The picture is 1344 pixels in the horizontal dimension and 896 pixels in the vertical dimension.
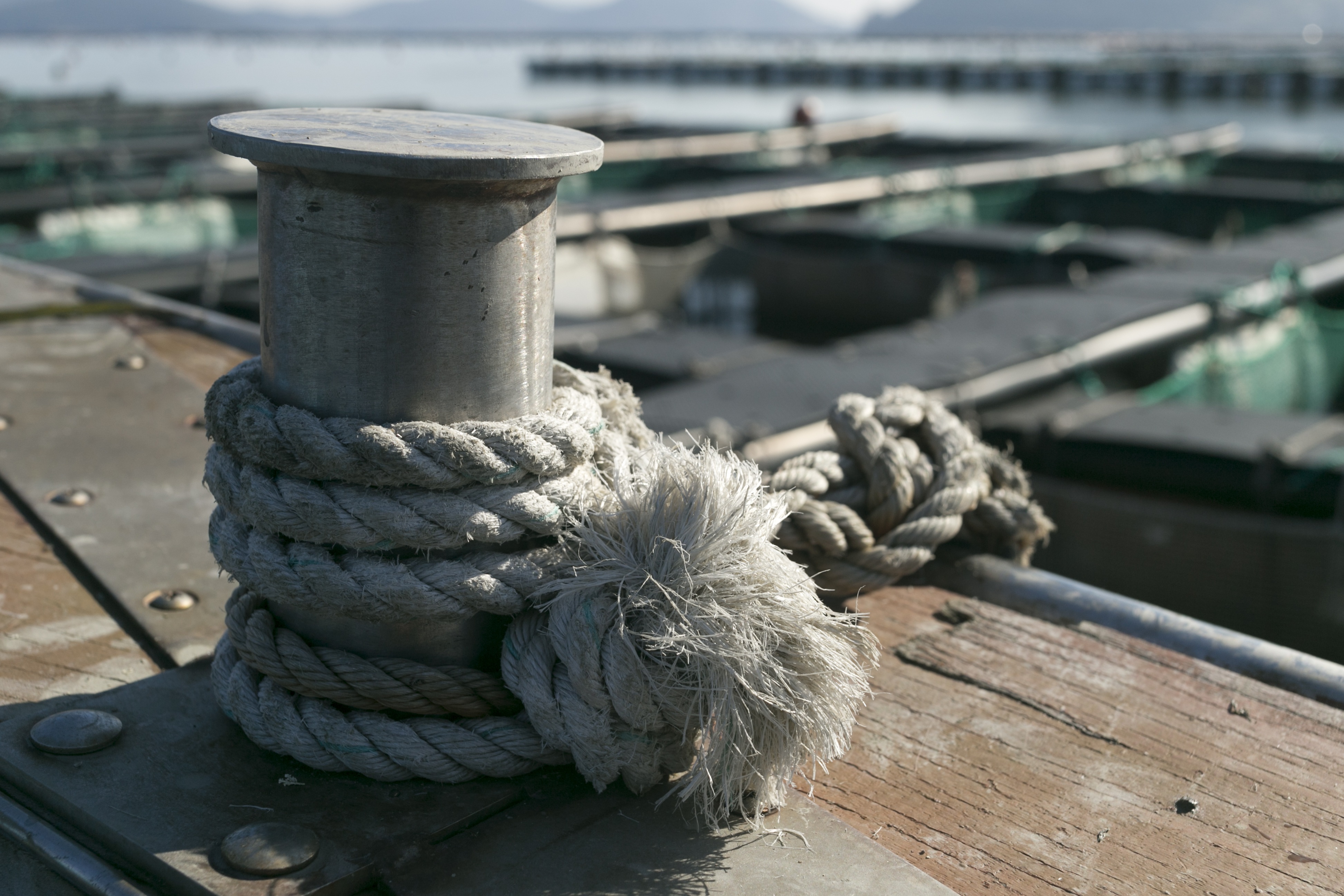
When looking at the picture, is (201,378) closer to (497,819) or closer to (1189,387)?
(497,819)

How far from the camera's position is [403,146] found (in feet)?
4.48

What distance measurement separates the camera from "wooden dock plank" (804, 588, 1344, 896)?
4.85ft

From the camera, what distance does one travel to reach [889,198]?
36.8ft

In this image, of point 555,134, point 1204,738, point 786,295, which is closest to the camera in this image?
point 555,134

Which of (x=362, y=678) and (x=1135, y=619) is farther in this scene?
(x=1135, y=619)

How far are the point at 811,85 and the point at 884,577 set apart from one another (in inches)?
2532

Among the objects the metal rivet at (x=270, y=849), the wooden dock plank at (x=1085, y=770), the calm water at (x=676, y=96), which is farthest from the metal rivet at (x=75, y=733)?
the calm water at (x=676, y=96)

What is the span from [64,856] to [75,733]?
0.75ft

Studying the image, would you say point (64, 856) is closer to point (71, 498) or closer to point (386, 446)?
point (386, 446)

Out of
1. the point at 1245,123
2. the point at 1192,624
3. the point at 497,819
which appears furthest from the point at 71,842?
the point at 1245,123

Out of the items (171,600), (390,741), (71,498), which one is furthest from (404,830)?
(71,498)

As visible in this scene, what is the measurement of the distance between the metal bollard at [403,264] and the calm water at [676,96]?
12.8m

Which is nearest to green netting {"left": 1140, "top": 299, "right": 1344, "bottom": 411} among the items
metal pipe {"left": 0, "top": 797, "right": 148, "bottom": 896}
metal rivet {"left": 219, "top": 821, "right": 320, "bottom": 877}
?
metal rivet {"left": 219, "top": 821, "right": 320, "bottom": 877}

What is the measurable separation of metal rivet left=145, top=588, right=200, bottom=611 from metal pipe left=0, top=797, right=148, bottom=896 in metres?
0.55
